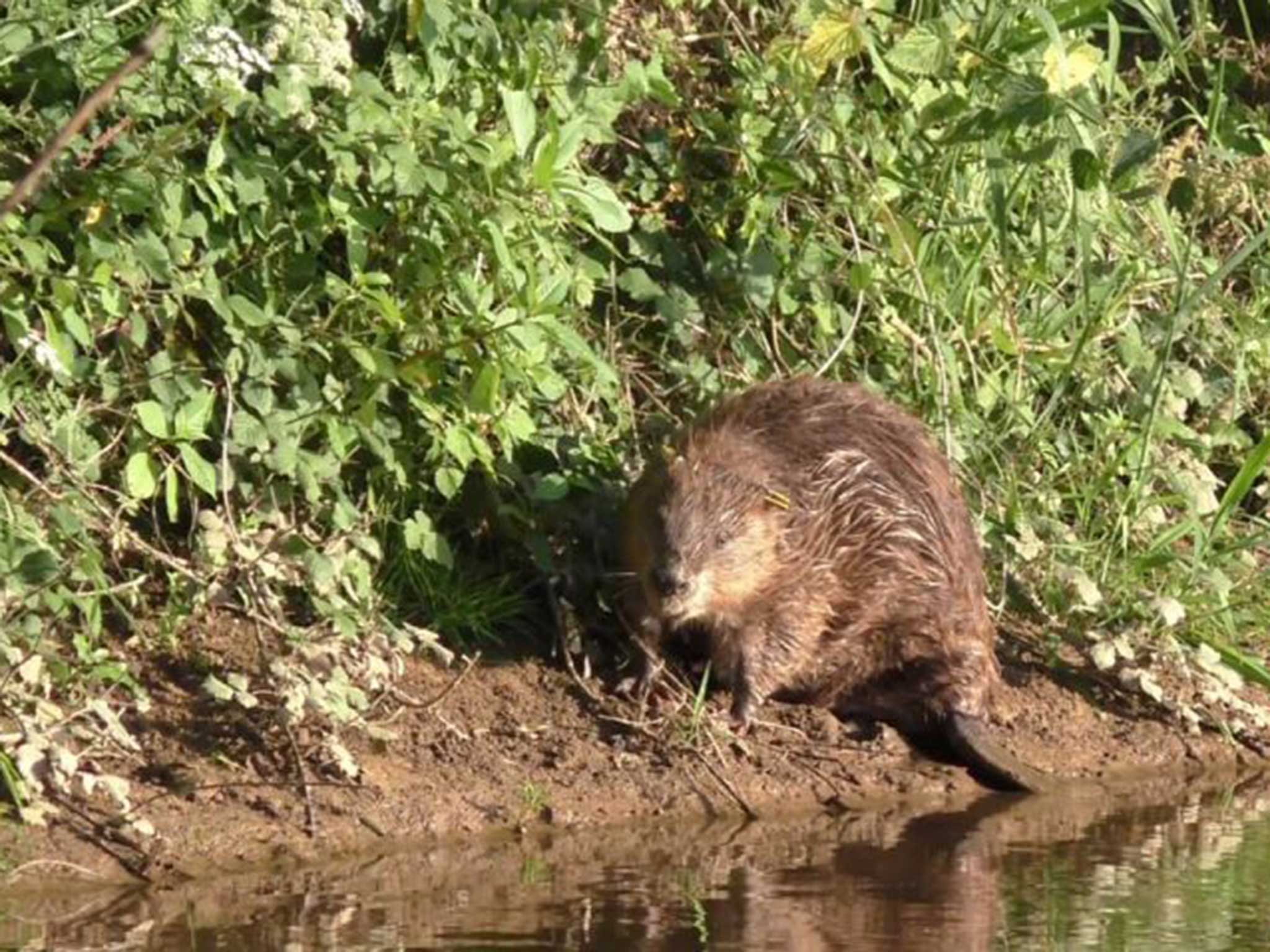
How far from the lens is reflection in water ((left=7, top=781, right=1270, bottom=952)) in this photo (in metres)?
4.16

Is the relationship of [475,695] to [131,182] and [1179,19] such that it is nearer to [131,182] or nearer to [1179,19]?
[131,182]

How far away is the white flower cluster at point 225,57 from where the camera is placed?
4578 millimetres

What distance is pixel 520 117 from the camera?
5055mm

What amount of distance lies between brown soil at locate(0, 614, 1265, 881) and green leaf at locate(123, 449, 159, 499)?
35 cm

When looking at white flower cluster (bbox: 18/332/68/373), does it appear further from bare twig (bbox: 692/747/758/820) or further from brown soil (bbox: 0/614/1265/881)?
bare twig (bbox: 692/747/758/820)

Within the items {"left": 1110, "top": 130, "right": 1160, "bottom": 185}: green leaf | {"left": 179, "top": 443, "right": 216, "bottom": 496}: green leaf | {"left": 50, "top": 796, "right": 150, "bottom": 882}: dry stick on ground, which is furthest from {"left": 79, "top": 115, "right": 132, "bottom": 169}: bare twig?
{"left": 1110, "top": 130, "right": 1160, "bottom": 185}: green leaf

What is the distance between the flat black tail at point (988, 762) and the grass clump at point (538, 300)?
0.51 metres

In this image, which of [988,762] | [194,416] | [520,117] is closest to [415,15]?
[520,117]

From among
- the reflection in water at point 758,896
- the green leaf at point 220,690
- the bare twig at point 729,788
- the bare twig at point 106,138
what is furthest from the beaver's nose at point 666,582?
the bare twig at point 106,138

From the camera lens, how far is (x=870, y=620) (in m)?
5.92

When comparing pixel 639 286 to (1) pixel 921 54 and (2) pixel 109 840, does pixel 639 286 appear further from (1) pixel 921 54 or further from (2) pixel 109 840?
(2) pixel 109 840

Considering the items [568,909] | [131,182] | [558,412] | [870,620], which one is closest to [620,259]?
[558,412]

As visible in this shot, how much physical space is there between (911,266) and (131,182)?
1924 mm

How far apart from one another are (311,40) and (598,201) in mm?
706
